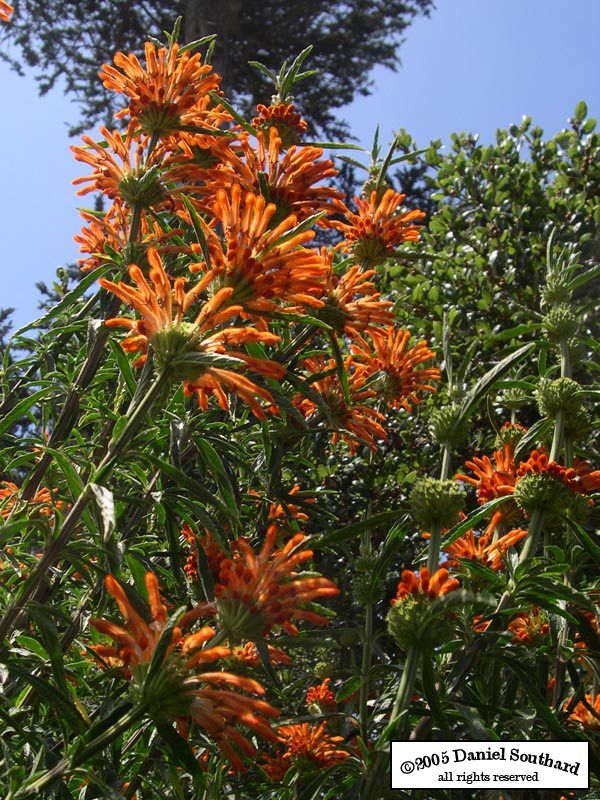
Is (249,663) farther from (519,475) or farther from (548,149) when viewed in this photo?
(548,149)

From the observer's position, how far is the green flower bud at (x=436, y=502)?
108 cm

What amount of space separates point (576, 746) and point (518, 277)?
2.59 m

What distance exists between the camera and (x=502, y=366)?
1078 mm

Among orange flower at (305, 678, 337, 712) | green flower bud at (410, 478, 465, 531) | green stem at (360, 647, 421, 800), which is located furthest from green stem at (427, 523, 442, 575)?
orange flower at (305, 678, 337, 712)

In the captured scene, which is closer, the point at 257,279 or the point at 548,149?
the point at 257,279

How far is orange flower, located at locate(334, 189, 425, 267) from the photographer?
1608 mm

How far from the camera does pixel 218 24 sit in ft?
25.9

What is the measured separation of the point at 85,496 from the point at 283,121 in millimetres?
925

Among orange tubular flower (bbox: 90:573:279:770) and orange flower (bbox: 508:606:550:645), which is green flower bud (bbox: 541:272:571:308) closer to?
orange flower (bbox: 508:606:550:645)

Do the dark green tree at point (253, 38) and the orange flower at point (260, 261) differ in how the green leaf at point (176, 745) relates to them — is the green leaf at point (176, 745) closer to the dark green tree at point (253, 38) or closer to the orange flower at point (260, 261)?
the orange flower at point (260, 261)

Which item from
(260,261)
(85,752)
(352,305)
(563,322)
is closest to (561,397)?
(563,322)

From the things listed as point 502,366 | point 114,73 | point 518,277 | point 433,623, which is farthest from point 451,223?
point 433,623

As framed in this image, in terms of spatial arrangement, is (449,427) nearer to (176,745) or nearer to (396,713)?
(396,713)

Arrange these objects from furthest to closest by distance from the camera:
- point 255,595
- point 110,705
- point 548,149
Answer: point 548,149, point 110,705, point 255,595
